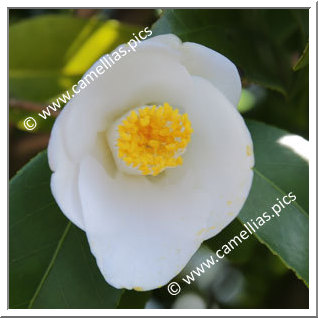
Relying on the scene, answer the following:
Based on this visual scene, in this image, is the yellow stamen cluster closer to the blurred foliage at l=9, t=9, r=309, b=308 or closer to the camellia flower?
the camellia flower

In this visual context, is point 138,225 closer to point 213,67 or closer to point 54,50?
point 213,67

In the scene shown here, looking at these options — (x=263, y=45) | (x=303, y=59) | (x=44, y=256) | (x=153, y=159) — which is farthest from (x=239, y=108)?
(x=44, y=256)

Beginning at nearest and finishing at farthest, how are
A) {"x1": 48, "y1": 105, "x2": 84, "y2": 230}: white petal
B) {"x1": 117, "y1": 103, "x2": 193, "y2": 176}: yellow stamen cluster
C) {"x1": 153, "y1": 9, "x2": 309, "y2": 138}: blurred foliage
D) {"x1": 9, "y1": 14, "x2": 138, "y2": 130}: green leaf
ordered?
{"x1": 48, "y1": 105, "x2": 84, "y2": 230}: white petal, {"x1": 117, "y1": 103, "x2": 193, "y2": 176}: yellow stamen cluster, {"x1": 153, "y1": 9, "x2": 309, "y2": 138}: blurred foliage, {"x1": 9, "y1": 14, "x2": 138, "y2": 130}: green leaf

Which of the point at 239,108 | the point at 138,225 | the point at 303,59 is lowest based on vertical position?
the point at 239,108

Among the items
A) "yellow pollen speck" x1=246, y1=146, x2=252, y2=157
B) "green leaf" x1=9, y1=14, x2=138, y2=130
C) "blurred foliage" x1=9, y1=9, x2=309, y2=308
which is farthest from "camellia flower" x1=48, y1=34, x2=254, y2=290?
"green leaf" x1=9, y1=14, x2=138, y2=130

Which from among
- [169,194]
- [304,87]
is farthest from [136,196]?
[304,87]

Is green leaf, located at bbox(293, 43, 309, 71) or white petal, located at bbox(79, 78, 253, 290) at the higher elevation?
green leaf, located at bbox(293, 43, 309, 71)

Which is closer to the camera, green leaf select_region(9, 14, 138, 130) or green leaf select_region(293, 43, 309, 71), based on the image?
green leaf select_region(293, 43, 309, 71)

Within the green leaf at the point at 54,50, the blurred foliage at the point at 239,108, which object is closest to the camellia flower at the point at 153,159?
the blurred foliage at the point at 239,108

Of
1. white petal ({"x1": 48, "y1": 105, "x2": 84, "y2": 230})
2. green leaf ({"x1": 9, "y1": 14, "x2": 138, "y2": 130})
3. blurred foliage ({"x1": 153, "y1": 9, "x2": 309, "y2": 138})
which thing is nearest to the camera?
white petal ({"x1": 48, "y1": 105, "x2": 84, "y2": 230})
